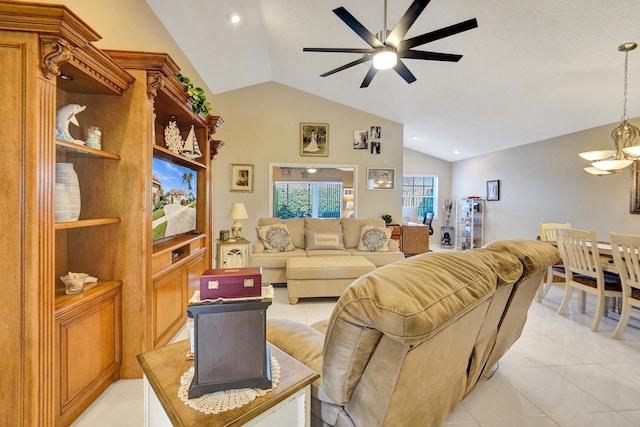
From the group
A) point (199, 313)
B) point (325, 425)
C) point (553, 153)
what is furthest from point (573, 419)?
point (553, 153)

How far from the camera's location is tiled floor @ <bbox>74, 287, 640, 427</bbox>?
1586mm

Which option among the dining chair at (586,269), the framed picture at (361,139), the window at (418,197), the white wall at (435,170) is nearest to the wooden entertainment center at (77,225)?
the dining chair at (586,269)

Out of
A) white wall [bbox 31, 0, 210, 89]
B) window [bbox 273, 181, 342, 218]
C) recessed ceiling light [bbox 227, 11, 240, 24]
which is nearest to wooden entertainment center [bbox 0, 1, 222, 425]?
white wall [bbox 31, 0, 210, 89]

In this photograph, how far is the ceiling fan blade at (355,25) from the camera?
7.06ft

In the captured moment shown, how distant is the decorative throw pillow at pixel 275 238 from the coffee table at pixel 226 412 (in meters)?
3.15

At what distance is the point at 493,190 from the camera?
6730 millimetres

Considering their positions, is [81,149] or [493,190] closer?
[81,149]

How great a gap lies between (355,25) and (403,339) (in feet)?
7.77

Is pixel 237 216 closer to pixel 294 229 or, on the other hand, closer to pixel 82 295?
pixel 294 229

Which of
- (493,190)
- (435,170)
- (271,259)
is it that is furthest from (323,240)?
(435,170)

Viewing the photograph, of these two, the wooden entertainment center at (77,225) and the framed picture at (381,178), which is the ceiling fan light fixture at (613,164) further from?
the wooden entertainment center at (77,225)

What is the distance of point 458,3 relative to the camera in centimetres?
271

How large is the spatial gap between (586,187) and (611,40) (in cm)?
274

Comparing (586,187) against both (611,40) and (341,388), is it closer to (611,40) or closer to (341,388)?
(611,40)
